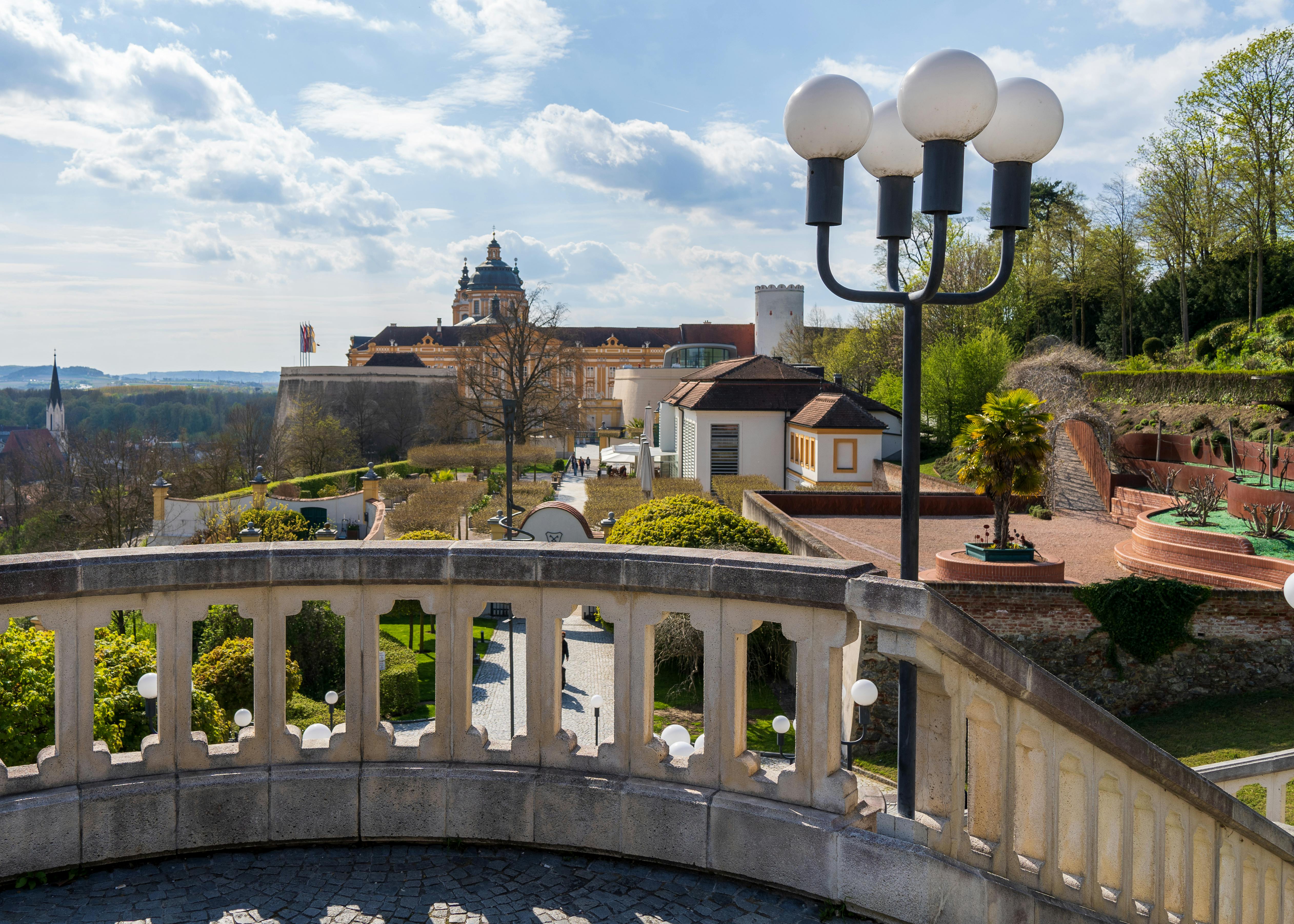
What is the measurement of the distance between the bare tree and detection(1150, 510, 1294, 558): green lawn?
112ft

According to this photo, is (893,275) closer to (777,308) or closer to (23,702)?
(23,702)

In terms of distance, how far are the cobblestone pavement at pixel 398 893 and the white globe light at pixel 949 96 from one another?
3.32 metres

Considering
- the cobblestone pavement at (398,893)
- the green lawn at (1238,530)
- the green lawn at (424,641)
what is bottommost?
the green lawn at (424,641)

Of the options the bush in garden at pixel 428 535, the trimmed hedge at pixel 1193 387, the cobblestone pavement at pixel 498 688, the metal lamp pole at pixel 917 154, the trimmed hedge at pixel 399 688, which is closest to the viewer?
the metal lamp pole at pixel 917 154

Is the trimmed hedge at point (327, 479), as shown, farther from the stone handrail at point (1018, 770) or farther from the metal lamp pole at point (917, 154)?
the stone handrail at point (1018, 770)

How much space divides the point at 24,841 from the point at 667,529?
44.6 feet

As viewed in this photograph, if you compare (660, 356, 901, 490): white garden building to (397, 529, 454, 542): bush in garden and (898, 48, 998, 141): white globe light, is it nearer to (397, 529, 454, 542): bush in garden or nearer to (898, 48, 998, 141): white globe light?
(397, 529, 454, 542): bush in garden

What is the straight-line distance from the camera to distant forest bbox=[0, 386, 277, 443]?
365 feet

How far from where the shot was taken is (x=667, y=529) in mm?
17094

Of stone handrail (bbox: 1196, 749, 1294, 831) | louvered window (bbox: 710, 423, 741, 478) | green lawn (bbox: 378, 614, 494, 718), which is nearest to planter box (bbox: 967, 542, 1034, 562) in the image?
stone handrail (bbox: 1196, 749, 1294, 831)

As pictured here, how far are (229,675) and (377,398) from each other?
230 ft

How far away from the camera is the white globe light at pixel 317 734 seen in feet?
14.2

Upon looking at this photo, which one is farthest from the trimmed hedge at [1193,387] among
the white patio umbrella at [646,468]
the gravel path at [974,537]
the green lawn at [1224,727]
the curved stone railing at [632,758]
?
the curved stone railing at [632,758]

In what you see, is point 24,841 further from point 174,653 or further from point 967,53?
point 967,53
